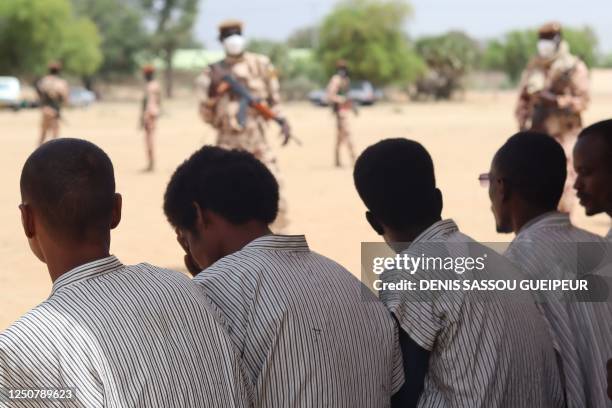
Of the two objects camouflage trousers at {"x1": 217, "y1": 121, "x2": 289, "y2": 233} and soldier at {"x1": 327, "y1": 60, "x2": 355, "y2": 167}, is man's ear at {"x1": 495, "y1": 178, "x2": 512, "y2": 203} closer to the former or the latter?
camouflage trousers at {"x1": 217, "y1": 121, "x2": 289, "y2": 233}

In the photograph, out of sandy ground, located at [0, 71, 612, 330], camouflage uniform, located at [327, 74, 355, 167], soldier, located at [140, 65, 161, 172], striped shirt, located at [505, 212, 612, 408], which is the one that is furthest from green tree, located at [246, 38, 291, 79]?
striped shirt, located at [505, 212, 612, 408]

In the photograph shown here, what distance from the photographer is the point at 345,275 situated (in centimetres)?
246

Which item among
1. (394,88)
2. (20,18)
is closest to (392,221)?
(20,18)

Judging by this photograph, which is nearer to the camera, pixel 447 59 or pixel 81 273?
pixel 81 273

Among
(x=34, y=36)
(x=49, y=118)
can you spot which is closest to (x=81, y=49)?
(x=34, y=36)

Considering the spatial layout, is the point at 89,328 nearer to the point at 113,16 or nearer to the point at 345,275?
the point at 345,275

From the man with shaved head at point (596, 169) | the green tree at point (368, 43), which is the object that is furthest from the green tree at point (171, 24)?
the man with shaved head at point (596, 169)

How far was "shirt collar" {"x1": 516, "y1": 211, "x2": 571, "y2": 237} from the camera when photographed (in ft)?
9.96

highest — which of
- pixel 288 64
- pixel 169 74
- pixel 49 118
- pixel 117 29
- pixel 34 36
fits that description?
pixel 117 29

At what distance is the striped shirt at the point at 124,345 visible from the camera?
184 cm

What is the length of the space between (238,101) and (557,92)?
9.37 feet

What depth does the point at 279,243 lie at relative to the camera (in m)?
2.45

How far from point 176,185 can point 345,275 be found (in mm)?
639

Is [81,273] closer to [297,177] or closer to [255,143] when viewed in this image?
[255,143]
